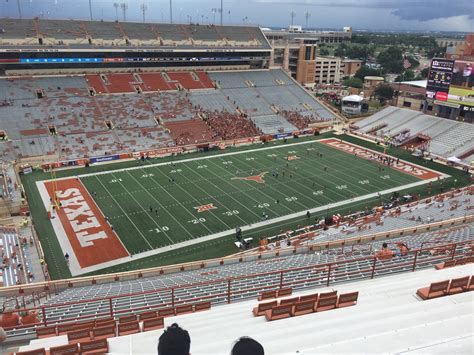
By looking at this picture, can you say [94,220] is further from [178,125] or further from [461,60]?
[461,60]

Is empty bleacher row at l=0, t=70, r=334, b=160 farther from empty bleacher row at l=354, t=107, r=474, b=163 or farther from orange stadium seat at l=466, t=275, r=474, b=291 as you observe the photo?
orange stadium seat at l=466, t=275, r=474, b=291

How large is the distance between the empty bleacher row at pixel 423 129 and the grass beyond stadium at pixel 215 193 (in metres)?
8.68

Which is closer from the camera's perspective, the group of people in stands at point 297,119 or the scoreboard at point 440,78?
the scoreboard at point 440,78

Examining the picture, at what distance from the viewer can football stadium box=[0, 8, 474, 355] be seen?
311 inches

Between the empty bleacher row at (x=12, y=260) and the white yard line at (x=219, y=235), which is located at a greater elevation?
the empty bleacher row at (x=12, y=260)

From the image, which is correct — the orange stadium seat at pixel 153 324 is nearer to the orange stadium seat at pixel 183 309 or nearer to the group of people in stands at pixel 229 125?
the orange stadium seat at pixel 183 309

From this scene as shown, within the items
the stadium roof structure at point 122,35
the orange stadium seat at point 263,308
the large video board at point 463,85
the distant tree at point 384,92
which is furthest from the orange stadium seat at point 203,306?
the distant tree at point 384,92

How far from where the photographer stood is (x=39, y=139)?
40875 millimetres

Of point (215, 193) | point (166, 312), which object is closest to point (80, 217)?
point (215, 193)

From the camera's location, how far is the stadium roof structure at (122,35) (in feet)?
171

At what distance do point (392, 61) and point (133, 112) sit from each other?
91515mm

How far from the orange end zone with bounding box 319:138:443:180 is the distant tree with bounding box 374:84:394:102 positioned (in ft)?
82.0

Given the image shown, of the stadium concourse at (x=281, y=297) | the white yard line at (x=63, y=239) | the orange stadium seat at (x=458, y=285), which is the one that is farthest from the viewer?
the white yard line at (x=63, y=239)

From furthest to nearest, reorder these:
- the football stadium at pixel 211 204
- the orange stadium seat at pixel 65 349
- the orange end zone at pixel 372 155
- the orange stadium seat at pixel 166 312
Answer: the orange end zone at pixel 372 155 < the orange stadium seat at pixel 166 312 < the football stadium at pixel 211 204 < the orange stadium seat at pixel 65 349
